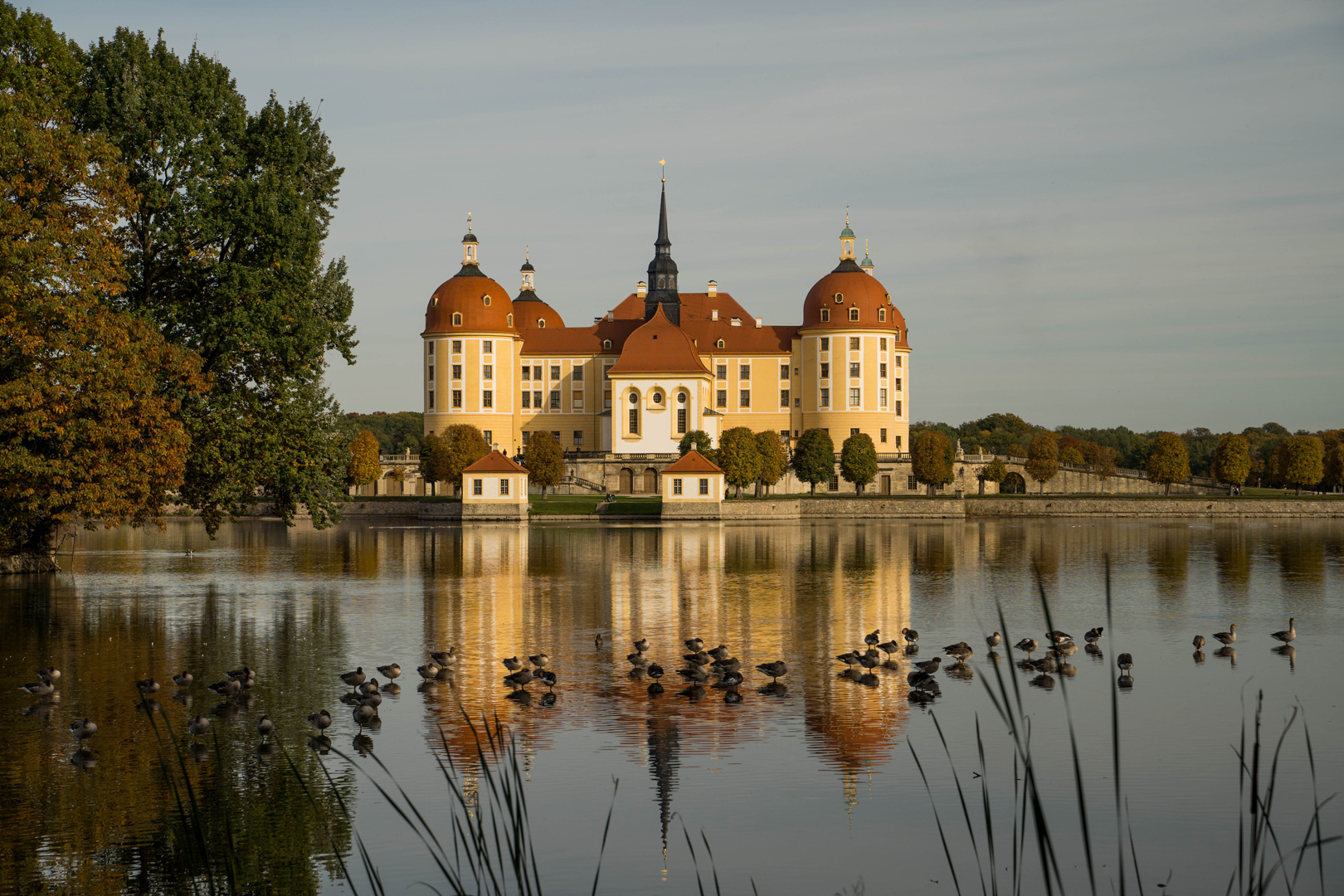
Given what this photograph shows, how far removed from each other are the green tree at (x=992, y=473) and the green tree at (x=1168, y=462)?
33.7 feet

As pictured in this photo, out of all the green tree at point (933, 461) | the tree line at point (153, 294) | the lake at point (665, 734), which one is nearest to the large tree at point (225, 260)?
the tree line at point (153, 294)

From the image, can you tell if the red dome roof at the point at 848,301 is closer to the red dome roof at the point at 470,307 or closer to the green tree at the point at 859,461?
the green tree at the point at 859,461

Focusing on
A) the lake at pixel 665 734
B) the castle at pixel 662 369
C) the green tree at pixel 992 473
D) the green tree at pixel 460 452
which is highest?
the castle at pixel 662 369

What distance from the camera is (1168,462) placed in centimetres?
9262

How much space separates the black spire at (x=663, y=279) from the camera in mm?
102125

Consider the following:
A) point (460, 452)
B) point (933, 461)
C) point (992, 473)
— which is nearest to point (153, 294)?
point (460, 452)

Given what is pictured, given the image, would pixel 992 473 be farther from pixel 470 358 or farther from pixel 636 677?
pixel 636 677

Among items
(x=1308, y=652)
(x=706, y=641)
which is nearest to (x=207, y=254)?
(x=706, y=641)

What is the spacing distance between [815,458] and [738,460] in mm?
10101

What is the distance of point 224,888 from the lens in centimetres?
864

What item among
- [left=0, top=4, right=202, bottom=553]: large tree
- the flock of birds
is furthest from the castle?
the flock of birds

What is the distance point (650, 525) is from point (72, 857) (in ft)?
185

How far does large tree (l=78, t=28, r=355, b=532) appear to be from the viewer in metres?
27.4

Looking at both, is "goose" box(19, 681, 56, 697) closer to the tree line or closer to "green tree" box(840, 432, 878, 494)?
the tree line
